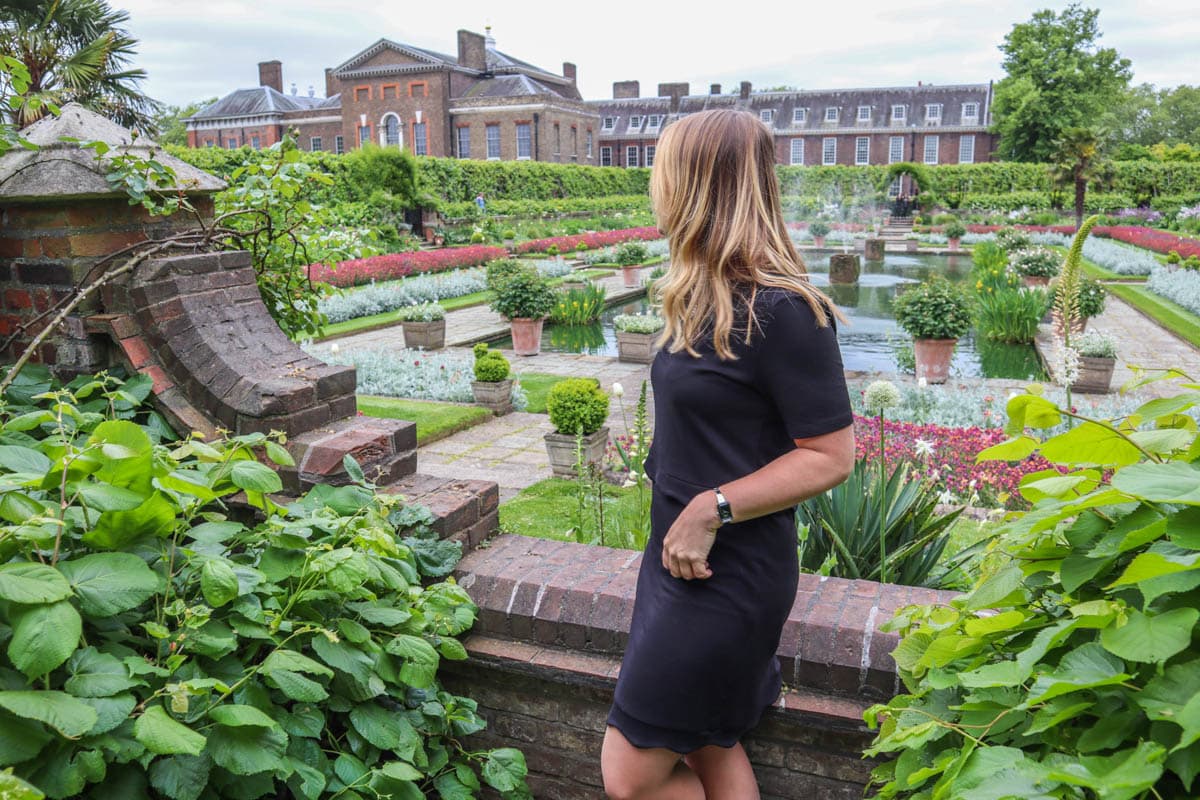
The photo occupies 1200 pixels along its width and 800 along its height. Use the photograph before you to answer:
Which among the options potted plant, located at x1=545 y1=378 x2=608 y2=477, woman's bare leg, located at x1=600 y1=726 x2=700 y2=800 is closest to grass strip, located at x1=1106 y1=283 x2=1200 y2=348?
potted plant, located at x1=545 y1=378 x2=608 y2=477

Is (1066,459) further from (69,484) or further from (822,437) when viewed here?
(69,484)

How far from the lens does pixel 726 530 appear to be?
5.67 ft

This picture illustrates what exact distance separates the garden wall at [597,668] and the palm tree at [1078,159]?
33933 mm

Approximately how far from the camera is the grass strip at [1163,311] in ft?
40.6

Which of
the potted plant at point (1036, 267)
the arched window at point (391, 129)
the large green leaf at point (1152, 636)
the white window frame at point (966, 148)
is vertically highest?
the arched window at point (391, 129)

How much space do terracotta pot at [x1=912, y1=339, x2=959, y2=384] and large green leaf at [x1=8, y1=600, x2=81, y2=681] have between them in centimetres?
931

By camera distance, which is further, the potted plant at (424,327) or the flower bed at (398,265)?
the flower bed at (398,265)

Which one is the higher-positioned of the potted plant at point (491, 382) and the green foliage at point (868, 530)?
the green foliage at point (868, 530)

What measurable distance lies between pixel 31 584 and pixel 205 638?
340 millimetres

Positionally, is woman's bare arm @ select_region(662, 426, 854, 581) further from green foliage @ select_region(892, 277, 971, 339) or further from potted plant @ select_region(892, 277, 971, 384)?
green foliage @ select_region(892, 277, 971, 339)

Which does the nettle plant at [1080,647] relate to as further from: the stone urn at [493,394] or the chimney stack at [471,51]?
the chimney stack at [471,51]

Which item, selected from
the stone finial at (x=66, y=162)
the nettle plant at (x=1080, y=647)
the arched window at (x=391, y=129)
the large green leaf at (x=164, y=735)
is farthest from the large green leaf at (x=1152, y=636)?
the arched window at (x=391, y=129)

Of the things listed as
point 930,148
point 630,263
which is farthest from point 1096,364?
point 930,148

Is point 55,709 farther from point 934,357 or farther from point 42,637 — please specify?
point 934,357
